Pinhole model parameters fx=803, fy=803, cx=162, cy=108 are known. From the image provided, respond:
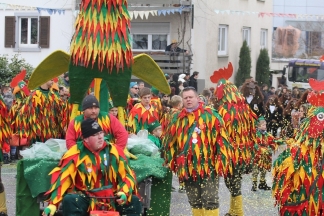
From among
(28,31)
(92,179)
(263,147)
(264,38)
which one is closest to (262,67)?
(264,38)

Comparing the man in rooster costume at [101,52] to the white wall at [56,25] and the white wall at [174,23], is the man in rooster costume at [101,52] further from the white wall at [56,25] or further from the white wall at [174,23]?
the white wall at [56,25]

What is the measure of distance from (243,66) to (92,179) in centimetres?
2681

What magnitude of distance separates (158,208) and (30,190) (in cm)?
144

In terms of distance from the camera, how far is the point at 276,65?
141 feet

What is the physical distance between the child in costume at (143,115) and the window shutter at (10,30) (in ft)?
61.4

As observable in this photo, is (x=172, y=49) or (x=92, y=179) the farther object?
(x=172, y=49)

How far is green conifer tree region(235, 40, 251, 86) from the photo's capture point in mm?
33781

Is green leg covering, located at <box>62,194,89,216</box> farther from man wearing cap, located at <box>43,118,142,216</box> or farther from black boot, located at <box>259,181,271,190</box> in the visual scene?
black boot, located at <box>259,181,271,190</box>

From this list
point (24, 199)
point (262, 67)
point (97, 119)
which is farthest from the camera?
point (262, 67)

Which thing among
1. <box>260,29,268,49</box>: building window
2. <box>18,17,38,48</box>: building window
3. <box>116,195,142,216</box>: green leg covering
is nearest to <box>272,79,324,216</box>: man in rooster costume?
<box>116,195,142,216</box>: green leg covering

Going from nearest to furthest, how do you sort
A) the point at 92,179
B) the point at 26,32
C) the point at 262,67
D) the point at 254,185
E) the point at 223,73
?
1. the point at 92,179
2. the point at 223,73
3. the point at 254,185
4. the point at 26,32
5. the point at 262,67

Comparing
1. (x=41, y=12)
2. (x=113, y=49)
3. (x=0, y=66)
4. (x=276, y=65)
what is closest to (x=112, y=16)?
(x=113, y=49)

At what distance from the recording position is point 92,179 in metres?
7.36

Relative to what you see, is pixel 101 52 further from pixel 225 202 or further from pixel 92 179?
pixel 225 202
